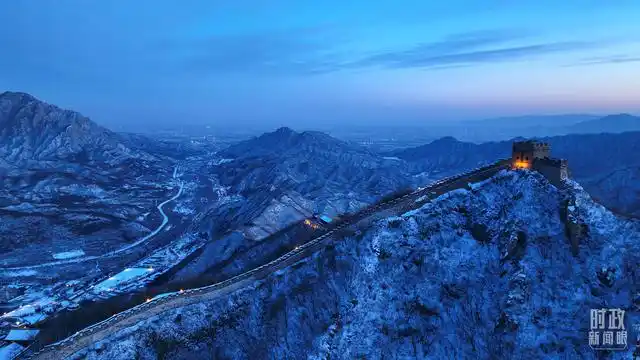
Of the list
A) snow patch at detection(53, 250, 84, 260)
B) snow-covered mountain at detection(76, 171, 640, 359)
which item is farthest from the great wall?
snow patch at detection(53, 250, 84, 260)

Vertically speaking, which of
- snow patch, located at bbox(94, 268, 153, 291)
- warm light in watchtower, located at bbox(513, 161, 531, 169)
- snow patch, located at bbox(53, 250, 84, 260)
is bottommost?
snow patch, located at bbox(53, 250, 84, 260)

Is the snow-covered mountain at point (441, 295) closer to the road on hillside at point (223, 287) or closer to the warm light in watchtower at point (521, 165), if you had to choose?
the road on hillside at point (223, 287)

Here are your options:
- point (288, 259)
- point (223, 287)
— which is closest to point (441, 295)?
point (288, 259)

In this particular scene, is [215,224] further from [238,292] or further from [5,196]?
[5,196]

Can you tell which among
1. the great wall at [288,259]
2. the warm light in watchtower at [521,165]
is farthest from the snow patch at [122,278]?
the warm light in watchtower at [521,165]

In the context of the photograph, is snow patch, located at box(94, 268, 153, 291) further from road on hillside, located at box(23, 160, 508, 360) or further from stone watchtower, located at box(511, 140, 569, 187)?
stone watchtower, located at box(511, 140, 569, 187)

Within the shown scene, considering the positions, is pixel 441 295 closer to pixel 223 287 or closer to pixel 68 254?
pixel 223 287
